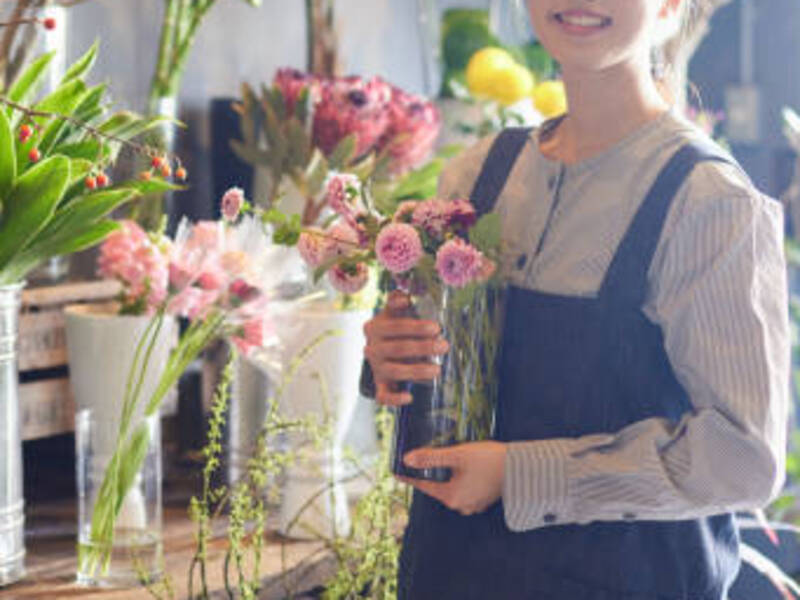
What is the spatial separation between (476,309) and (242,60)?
113cm

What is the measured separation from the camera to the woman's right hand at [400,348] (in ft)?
3.59

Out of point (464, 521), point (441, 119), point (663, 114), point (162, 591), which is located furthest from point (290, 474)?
point (441, 119)

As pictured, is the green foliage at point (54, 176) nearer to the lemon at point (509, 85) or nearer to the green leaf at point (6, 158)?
the green leaf at point (6, 158)

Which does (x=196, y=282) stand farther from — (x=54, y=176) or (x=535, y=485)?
(x=535, y=485)

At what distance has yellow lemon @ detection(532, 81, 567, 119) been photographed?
2.05m

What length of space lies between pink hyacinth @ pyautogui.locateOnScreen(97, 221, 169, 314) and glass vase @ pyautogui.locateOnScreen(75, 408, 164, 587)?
155mm

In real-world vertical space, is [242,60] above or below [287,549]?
above

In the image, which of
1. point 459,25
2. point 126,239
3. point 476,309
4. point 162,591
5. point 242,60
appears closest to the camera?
point 476,309

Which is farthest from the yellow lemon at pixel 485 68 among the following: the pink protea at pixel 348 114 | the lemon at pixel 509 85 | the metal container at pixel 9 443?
the metal container at pixel 9 443

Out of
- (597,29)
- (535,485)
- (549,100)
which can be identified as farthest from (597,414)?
(549,100)

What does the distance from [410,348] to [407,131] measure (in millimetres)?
864

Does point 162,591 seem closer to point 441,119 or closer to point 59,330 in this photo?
point 59,330

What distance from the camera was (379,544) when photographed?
1439 millimetres

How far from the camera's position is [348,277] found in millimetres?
1175
